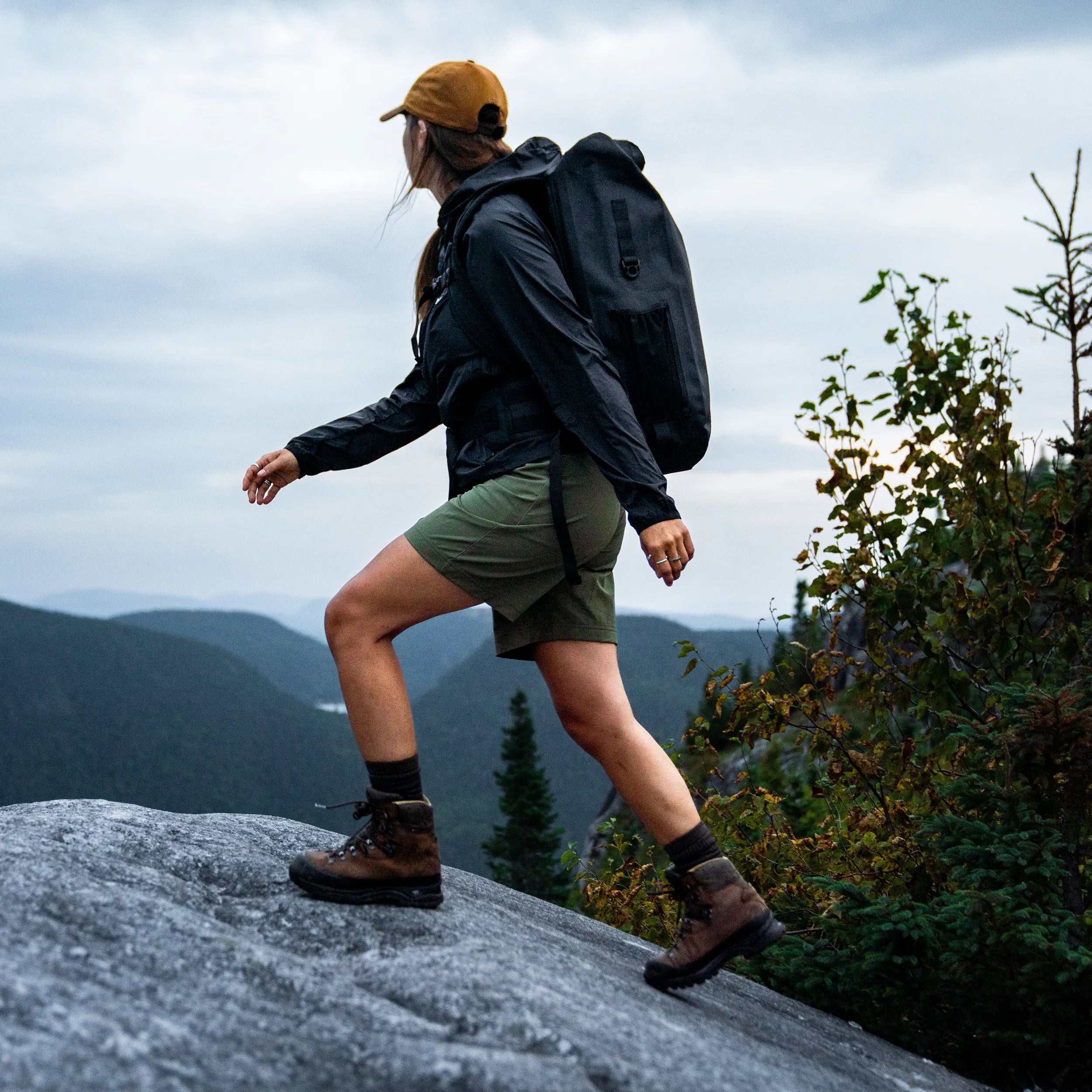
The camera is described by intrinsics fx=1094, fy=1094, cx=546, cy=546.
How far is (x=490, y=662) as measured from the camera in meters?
182

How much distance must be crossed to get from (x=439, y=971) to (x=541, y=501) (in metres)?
1.35

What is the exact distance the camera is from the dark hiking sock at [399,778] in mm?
3477

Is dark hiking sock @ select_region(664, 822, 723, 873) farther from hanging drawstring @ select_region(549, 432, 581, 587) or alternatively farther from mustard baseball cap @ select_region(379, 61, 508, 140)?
mustard baseball cap @ select_region(379, 61, 508, 140)

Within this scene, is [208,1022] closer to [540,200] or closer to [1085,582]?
[540,200]

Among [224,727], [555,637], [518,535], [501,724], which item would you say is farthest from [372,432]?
[501,724]

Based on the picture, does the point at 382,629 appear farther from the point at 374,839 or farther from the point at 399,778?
the point at 374,839

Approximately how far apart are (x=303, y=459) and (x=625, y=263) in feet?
4.44

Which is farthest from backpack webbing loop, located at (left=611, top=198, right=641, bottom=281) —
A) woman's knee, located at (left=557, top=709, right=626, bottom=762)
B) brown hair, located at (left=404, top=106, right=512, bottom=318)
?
woman's knee, located at (left=557, top=709, right=626, bottom=762)

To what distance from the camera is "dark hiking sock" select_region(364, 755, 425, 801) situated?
348cm

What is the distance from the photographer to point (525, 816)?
154 ft

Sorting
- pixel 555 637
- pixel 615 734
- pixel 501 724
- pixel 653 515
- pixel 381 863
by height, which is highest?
pixel 653 515

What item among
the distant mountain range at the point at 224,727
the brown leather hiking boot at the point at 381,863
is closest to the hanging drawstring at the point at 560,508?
the brown leather hiking boot at the point at 381,863

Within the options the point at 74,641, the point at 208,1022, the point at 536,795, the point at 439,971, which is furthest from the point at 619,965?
the point at 74,641

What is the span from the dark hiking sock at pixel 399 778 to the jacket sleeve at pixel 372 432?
111 cm
